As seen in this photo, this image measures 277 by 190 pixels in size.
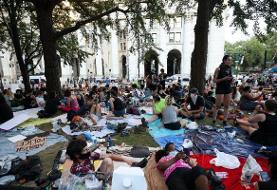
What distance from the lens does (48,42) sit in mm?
11555

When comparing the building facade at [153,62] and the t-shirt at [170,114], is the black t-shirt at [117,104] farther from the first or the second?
the building facade at [153,62]

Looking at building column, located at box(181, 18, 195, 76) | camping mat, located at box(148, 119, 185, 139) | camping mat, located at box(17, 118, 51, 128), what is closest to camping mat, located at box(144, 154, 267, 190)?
camping mat, located at box(148, 119, 185, 139)

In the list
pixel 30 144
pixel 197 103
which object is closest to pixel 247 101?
pixel 197 103

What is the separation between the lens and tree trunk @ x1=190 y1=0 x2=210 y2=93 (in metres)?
Result: 9.69

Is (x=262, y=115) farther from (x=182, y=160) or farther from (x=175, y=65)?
(x=175, y=65)

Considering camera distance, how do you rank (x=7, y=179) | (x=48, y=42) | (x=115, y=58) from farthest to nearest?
(x=115, y=58), (x=48, y=42), (x=7, y=179)

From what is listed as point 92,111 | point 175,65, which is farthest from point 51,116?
point 175,65

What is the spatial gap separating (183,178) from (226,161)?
5.61ft

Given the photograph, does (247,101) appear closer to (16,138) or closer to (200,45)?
(200,45)

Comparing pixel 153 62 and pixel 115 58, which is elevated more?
pixel 115 58

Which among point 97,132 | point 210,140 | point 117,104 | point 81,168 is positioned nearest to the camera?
point 81,168

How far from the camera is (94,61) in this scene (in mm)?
50906

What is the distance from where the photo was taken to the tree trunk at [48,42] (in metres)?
11.3

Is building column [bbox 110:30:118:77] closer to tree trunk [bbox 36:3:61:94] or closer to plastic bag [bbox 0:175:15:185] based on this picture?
tree trunk [bbox 36:3:61:94]
